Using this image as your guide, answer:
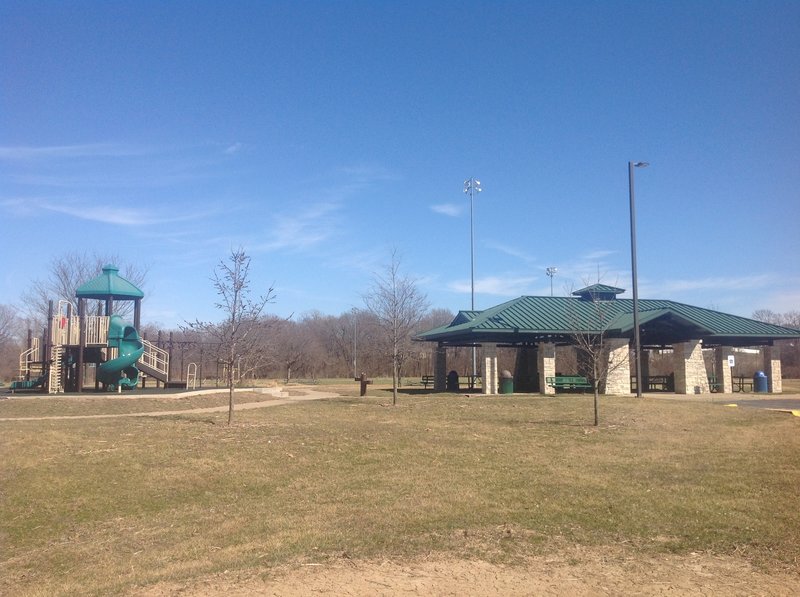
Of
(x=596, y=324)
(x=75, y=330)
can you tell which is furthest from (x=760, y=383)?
Result: (x=75, y=330)

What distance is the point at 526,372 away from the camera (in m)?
33.3

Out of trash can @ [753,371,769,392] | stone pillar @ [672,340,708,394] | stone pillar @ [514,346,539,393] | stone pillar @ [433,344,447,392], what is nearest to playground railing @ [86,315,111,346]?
stone pillar @ [433,344,447,392]

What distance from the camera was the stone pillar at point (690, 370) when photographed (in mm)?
30484

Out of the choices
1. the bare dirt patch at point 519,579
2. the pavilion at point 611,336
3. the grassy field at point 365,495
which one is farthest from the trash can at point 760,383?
the bare dirt patch at point 519,579

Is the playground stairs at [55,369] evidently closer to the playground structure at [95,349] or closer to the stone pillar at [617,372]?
the playground structure at [95,349]

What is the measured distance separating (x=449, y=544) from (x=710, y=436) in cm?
958

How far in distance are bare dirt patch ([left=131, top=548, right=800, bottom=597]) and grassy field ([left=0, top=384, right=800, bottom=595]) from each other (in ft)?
0.89

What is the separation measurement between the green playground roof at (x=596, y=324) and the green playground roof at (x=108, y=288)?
1435 centimetres

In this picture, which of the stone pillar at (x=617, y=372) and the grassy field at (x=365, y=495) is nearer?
the grassy field at (x=365, y=495)

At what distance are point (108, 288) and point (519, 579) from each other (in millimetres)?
29811

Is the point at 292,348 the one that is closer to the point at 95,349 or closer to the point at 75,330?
the point at 95,349

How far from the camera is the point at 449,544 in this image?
21.7 feet

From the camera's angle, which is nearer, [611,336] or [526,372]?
[611,336]

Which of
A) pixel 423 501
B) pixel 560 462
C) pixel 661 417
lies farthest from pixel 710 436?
pixel 423 501
